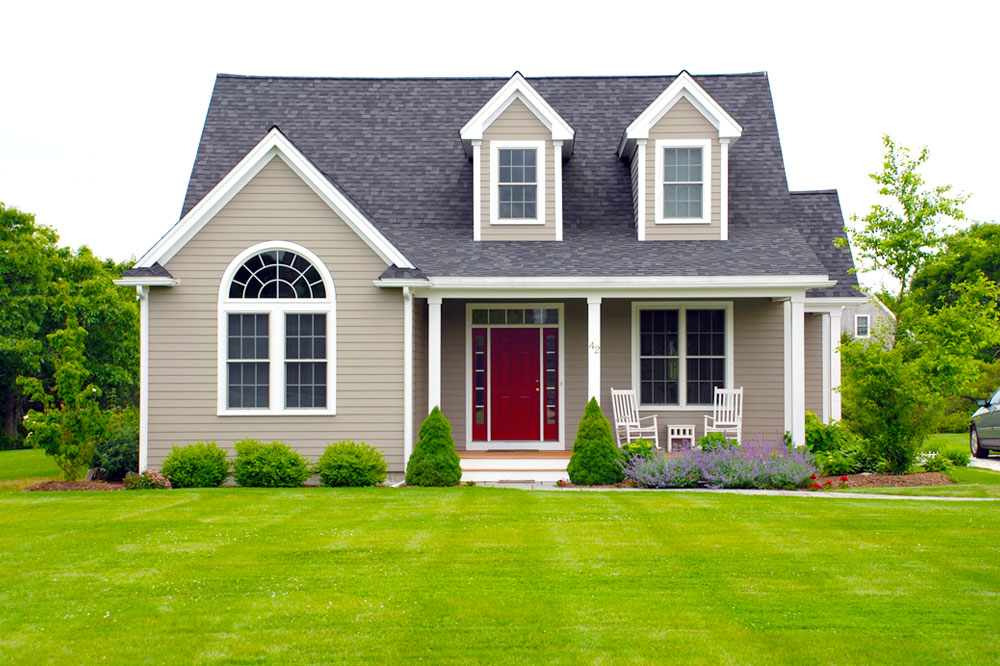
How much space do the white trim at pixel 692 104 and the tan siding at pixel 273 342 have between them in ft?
17.8

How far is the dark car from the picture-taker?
18375 mm

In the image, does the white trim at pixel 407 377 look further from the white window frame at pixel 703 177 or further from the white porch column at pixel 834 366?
the white porch column at pixel 834 366

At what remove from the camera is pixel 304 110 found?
57.9ft

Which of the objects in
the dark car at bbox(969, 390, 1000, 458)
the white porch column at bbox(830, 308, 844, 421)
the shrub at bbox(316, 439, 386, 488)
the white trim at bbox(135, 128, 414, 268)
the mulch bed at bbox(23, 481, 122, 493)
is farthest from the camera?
the dark car at bbox(969, 390, 1000, 458)

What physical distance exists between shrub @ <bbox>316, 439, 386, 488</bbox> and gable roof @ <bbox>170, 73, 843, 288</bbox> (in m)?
3.15

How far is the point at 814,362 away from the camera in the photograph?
680 inches

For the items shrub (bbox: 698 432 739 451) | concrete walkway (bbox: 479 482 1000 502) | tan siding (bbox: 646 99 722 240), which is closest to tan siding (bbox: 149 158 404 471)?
concrete walkway (bbox: 479 482 1000 502)

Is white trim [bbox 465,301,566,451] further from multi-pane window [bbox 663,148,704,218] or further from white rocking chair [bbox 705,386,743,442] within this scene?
multi-pane window [bbox 663,148,704,218]

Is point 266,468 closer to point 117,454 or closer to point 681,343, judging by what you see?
point 117,454

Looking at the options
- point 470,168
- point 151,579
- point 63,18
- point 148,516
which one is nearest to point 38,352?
point 63,18

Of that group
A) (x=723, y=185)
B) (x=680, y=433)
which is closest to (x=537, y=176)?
(x=723, y=185)

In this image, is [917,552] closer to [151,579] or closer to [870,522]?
[870,522]

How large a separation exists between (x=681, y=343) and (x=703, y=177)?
2995mm

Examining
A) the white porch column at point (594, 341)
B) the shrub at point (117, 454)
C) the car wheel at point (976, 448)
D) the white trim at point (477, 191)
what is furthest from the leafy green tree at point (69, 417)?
the car wheel at point (976, 448)
